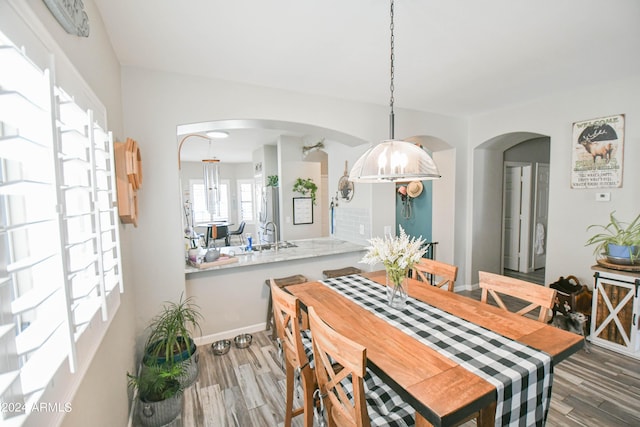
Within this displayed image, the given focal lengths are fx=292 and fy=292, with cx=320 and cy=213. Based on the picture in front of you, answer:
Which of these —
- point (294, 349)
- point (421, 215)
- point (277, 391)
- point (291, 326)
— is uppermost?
point (421, 215)

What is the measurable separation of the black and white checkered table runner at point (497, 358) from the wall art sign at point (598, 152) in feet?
8.99

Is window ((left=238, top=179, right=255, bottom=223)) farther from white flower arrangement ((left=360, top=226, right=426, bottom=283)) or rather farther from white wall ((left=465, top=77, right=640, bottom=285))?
white flower arrangement ((left=360, top=226, right=426, bottom=283))

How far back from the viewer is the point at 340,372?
1.17 meters

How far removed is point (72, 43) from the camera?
1.20 meters

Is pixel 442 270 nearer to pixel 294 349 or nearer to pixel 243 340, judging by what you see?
pixel 294 349

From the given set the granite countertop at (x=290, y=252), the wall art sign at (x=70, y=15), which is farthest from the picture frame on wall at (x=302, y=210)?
the wall art sign at (x=70, y=15)

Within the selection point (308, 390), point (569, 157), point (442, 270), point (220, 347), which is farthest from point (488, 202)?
point (220, 347)

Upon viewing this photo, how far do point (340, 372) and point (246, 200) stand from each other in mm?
9309

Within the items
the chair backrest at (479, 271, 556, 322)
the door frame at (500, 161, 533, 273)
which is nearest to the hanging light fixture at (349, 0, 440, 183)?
the chair backrest at (479, 271, 556, 322)

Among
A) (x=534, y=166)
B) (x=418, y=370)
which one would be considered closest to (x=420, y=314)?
(x=418, y=370)

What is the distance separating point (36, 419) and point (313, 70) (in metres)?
2.62

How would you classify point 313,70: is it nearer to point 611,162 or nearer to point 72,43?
point 72,43

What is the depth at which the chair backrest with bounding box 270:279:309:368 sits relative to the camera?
5.04 ft

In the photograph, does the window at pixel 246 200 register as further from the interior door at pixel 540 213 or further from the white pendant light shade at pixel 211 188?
the interior door at pixel 540 213
